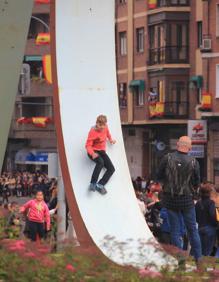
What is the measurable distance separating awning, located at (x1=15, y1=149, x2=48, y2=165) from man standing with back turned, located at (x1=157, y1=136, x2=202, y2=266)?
192 ft

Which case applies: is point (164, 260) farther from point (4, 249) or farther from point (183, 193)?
point (183, 193)

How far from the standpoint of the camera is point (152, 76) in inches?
2432

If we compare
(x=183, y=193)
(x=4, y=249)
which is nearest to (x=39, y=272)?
(x=4, y=249)

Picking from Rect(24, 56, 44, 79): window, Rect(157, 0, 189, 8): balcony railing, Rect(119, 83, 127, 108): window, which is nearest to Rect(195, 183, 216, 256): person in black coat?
Rect(157, 0, 189, 8): balcony railing

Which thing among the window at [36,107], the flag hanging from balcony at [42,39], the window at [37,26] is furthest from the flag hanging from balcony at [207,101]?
the window at [37,26]

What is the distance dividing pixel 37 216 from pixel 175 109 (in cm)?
3970

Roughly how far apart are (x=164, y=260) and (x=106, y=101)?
18.5 ft

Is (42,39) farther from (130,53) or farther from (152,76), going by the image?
(130,53)

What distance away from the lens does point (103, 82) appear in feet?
47.3

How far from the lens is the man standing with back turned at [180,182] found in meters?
13.6

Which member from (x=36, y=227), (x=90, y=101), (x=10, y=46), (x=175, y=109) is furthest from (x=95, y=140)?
(x=175, y=109)

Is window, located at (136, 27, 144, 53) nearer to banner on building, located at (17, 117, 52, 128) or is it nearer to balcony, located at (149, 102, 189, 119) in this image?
balcony, located at (149, 102, 189, 119)

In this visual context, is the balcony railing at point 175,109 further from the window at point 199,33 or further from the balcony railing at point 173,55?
the window at point 199,33

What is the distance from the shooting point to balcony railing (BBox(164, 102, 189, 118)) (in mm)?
60094
